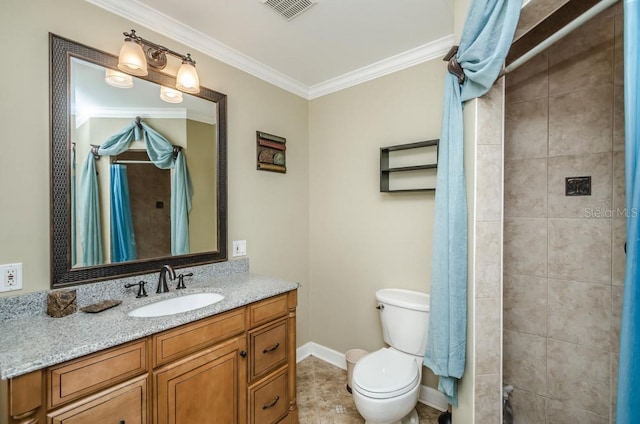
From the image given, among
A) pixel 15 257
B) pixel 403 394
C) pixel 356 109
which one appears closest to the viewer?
pixel 15 257

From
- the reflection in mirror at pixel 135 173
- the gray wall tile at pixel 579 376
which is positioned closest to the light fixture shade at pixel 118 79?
the reflection in mirror at pixel 135 173

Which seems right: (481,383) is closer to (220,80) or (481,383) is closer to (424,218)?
(424,218)

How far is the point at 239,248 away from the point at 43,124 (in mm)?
1276

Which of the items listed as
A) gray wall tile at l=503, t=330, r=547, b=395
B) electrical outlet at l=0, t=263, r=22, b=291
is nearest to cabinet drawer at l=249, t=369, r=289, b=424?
electrical outlet at l=0, t=263, r=22, b=291

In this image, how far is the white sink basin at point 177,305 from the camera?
1453 mm

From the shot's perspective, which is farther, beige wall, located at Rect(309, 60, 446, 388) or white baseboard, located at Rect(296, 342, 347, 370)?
white baseboard, located at Rect(296, 342, 347, 370)

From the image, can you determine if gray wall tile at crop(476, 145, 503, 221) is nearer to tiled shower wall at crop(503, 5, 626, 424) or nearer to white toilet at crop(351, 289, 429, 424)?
tiled shower wall at crop(503, 5, 626, 424)

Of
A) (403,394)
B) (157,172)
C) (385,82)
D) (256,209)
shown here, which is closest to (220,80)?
(157,172)

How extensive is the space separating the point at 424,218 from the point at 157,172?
182 centimetres

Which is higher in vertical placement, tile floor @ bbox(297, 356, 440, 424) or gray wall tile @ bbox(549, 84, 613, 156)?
gray wall tile @ bbox(549, 84, 613, 156)

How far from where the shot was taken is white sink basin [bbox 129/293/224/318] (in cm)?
145

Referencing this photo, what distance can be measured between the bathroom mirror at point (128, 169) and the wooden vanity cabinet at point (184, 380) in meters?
0.60

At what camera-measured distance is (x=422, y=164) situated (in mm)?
2064

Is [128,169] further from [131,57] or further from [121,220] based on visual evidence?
[131,57]
